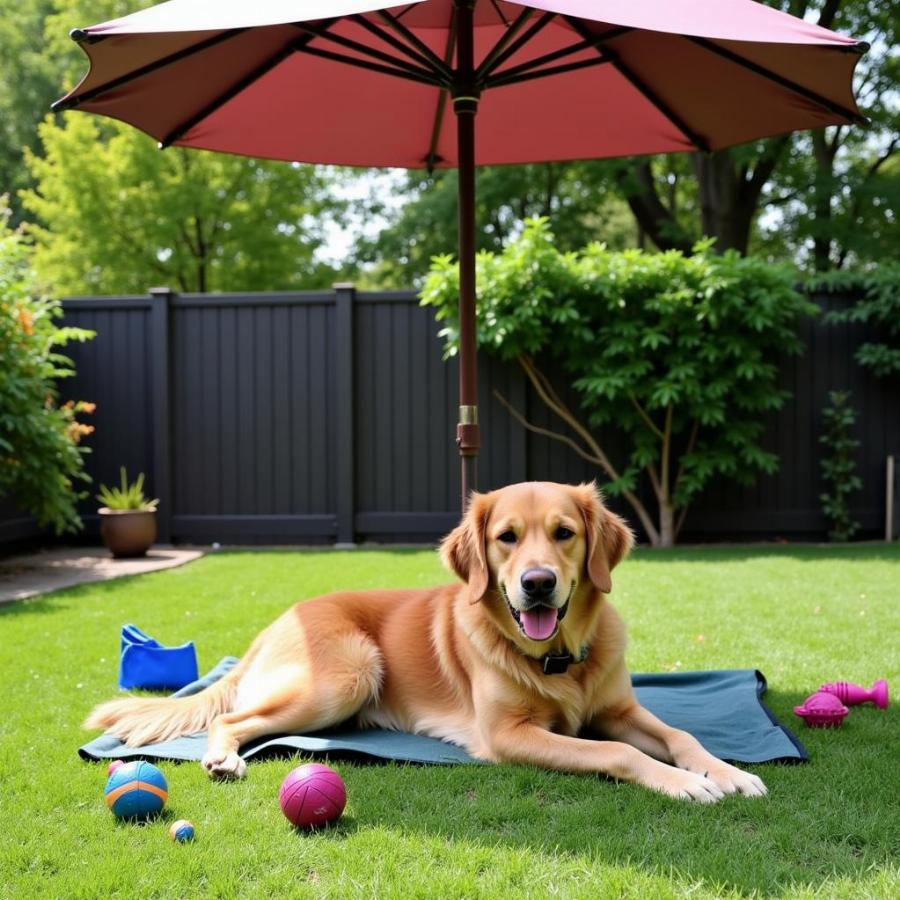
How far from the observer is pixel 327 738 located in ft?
11.4

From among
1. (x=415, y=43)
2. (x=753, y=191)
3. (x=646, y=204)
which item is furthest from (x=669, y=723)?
(x=646, y=204)

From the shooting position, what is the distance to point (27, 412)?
302 inches

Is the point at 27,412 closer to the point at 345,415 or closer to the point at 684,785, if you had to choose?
the point at 345,415

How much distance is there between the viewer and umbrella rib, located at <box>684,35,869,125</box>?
3.93 m

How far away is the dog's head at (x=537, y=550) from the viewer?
3.02 m

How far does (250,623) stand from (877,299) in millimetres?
6905

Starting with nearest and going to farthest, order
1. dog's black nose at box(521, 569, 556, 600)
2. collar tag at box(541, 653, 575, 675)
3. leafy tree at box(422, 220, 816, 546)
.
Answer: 1. dog's black nose at box(521, 569, 556, 600)
2. collar tag at box(541, 653, 575, 675)
3. leafy tree at box(422, 220, 816, 546)

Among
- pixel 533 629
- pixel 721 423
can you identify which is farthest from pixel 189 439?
pixel 533 629

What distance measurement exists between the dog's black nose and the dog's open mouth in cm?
6

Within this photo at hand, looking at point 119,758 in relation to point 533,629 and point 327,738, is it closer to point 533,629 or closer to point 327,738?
point 327,738

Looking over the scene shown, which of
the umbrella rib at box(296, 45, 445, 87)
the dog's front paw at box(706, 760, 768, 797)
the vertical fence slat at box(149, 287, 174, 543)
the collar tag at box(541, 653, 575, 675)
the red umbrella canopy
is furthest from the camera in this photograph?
the vertical fence slat at box(149, 287, 174, 543)

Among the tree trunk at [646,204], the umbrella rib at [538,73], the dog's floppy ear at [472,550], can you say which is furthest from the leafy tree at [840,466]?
the tree trunk at [646,204]

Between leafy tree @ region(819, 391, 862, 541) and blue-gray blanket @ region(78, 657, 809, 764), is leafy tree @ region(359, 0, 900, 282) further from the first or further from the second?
blue-gray blanket @ region(78, 657, 809, 764)

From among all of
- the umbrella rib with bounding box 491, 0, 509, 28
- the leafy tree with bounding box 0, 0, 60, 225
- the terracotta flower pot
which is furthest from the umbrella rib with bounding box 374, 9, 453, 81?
the leafy tree with bounding box 0, 0, 60, 225
